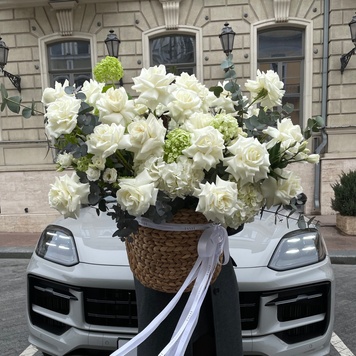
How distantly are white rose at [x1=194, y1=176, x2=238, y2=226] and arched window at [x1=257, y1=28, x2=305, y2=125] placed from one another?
8.79 meters

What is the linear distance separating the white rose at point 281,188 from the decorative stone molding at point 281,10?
8872 millimetres

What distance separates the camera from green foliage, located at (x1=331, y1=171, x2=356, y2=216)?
7047mm

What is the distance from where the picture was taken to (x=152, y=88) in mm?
1044

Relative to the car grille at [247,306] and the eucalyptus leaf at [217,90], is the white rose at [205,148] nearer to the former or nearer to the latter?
the eucalyptus leaf at [217,90]

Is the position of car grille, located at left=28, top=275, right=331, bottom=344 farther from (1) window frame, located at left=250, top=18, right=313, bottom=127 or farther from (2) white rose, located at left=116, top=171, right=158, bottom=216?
(1) window frame, located at left=250, top=18, right=313, bottom=127

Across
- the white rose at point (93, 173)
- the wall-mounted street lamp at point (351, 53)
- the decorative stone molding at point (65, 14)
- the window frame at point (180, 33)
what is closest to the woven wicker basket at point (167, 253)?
the white rose at point (93, 173)

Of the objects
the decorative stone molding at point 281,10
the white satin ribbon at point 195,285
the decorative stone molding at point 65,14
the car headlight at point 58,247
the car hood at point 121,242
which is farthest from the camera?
the decorative stone molding at point 65,14

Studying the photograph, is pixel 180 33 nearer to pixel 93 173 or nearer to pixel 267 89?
pixel 267 89

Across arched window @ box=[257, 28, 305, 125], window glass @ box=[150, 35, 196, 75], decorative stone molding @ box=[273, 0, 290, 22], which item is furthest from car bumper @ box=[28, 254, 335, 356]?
decorative stone molding @ box=[273, 0, 290, 22]

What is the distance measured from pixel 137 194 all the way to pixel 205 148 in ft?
0.71

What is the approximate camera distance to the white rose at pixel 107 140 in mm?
978

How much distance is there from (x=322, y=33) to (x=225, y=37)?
255 centimetres

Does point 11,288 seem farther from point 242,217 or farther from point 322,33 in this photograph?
point 322,33

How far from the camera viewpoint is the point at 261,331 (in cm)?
206
